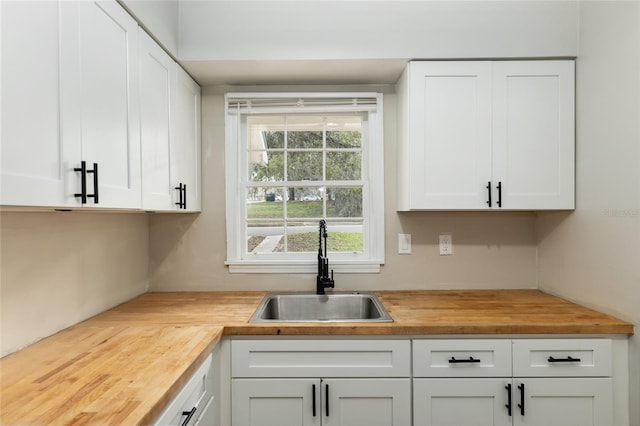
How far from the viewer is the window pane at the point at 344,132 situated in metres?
2.45

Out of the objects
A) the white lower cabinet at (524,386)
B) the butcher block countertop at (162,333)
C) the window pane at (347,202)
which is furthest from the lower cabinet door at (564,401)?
the window pane at (347,202)

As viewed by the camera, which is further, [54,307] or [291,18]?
[291,18]

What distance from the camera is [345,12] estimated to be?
1.98 meters

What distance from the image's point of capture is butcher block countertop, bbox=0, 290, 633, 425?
977mm

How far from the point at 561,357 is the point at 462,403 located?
481mm

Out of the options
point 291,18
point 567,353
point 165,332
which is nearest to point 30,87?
point 165,332

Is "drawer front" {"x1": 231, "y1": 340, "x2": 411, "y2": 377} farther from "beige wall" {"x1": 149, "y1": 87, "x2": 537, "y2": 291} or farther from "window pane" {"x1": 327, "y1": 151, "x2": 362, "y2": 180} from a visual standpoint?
"window pane" {"x1": 327, "y1": 151, "x2": 362, "y2": 180}

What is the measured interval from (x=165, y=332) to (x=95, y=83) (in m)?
0.98

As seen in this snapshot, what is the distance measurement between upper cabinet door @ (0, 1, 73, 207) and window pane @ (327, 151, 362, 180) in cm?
158

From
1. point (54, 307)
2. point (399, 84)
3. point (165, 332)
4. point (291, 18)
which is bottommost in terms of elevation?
point (165, 332)

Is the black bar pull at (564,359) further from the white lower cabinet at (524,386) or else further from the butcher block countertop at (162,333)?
the butcher block countertop at (162,333)

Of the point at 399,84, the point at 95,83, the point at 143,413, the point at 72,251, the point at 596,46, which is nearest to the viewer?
the point at 143,413

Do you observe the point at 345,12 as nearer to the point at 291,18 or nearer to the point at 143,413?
the point at 291,18

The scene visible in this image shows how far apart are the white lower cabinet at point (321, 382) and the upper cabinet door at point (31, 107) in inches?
40.0
